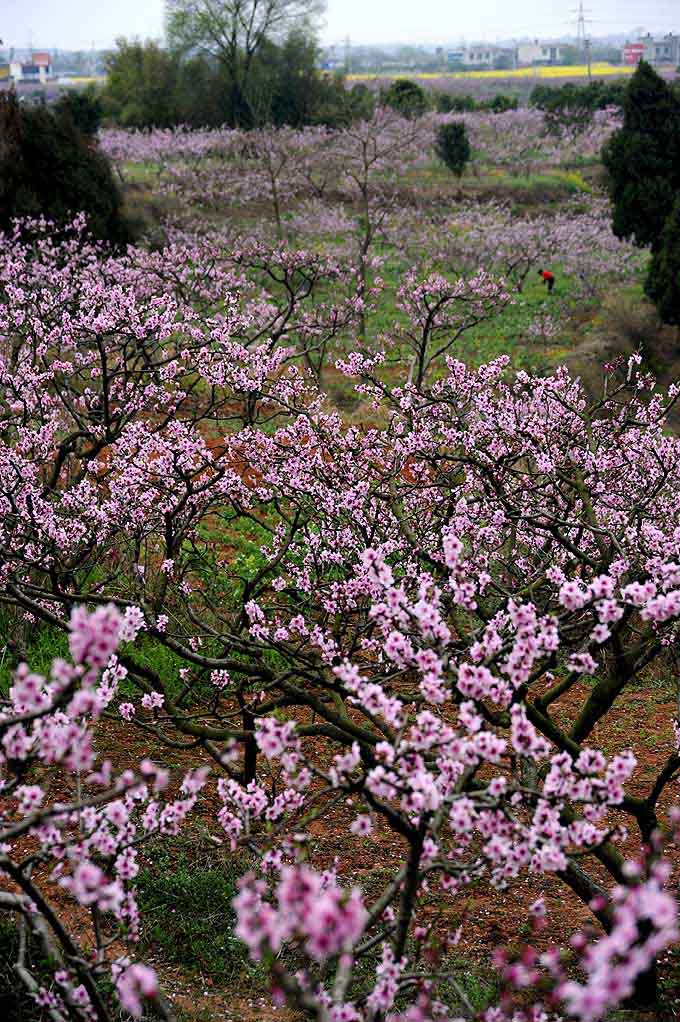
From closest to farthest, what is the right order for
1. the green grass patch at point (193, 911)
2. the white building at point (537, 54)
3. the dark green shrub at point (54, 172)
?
the green grass patch at point (193, 911) < the dark green shrub at point (54, 172) < the white building at point (537, 54)

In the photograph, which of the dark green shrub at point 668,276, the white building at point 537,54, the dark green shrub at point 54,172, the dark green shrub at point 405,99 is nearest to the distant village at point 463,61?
the white building at point 537,54

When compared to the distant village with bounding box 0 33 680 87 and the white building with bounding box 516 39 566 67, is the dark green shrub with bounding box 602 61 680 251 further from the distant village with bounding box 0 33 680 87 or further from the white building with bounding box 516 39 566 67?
the white building with bounding box 516 39 566 67

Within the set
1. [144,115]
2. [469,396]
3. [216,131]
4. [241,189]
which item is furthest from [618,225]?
[144,115]

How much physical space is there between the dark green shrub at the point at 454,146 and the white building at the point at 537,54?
425 feet

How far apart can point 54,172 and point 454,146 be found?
18689 mm

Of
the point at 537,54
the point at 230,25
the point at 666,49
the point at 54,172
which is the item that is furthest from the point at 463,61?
the point at 54,172

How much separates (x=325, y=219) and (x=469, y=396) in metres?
20.4

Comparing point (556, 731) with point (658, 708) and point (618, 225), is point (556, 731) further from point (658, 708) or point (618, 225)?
point (618, 225)

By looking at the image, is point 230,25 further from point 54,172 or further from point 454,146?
point 54,172

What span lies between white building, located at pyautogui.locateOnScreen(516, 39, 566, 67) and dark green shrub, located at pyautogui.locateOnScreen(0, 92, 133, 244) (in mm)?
146977

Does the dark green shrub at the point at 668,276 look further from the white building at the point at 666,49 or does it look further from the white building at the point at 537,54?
the white building at the point at 537,54

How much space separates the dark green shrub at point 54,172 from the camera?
17.1m

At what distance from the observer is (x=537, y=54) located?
164 metres

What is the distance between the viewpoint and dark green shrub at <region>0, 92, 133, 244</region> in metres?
17.1
